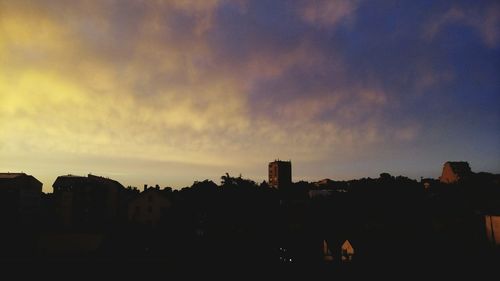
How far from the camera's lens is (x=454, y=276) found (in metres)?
20.6

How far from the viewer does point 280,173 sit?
140 meters

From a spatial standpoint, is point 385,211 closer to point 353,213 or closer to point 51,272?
point 353,213

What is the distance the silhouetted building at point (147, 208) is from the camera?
177ft

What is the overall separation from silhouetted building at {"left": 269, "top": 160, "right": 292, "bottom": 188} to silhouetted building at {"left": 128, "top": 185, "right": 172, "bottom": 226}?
86.4 meters

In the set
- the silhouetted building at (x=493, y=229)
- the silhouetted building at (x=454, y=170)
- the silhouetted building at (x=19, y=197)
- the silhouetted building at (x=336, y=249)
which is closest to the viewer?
the silhouetted building at (x=336, y=249)

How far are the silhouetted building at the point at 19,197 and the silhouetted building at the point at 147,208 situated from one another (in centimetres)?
1443

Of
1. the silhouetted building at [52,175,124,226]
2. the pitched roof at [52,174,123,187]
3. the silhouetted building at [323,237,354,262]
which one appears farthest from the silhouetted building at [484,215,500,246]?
the pitched roof at [52,174,123,187]

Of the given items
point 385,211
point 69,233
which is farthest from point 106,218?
point 385,211

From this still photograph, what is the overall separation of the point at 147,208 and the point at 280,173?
297 ft

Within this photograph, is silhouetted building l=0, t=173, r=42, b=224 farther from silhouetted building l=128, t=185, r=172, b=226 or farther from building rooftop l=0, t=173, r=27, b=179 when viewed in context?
silhouetted building l=128, t=185, r=172, b=226

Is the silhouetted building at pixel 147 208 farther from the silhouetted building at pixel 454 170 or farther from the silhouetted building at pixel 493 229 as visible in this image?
the silhouetted building at pixel 454 170

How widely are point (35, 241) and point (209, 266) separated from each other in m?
26.2

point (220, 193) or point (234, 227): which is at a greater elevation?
point (220, 193)

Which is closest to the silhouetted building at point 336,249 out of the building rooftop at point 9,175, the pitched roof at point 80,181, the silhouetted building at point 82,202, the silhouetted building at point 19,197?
the silhouetted building at point 82,202
